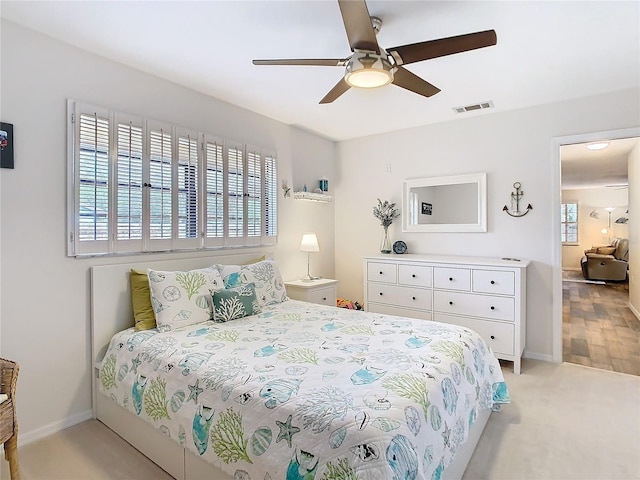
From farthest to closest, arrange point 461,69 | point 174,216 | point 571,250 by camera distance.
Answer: point 571,250 < point 174,216 < point 461,69

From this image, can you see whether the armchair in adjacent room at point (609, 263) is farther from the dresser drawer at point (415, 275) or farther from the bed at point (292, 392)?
the bed at point (292, 392)

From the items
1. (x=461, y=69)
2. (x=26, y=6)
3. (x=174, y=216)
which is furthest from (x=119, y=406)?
(x=461, y=69)

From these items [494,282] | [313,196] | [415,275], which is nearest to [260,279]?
[313,196]

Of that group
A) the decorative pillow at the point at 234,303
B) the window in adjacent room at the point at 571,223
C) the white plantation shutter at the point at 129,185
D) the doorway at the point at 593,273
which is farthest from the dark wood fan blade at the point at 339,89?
the window in adjacent room at the point at 571,223

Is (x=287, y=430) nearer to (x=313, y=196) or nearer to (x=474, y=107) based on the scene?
(x=313, y=196)

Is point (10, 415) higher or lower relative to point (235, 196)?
lower

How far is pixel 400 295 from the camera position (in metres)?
3.83

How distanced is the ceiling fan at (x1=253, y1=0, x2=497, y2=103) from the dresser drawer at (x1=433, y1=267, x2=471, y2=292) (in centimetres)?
196

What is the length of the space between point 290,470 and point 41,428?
1.96m

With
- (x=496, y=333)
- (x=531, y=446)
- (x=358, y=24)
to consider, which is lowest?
(x=531, y=446)

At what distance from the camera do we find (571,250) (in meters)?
10.4

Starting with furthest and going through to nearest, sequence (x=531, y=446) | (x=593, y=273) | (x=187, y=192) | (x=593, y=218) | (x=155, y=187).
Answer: (x=593, y=218)
(x=593, y=273)
(x=187, y=192)
(x=155, y=187)
(x=531, y=446)

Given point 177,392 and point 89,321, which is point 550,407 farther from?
point 89,321

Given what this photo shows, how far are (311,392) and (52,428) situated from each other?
6.51 ft
